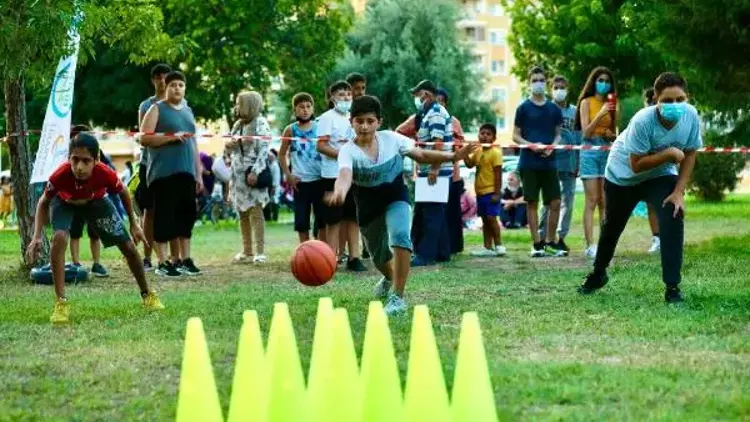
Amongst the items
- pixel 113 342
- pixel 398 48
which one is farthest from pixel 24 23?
pixel 398 48

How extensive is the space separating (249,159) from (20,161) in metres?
2.55

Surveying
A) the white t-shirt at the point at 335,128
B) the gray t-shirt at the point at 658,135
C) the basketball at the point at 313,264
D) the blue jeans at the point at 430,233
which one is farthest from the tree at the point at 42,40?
the gray t-shirt at the point at 658,135

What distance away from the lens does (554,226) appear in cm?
1819

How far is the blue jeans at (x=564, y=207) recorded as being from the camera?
61.4 ft

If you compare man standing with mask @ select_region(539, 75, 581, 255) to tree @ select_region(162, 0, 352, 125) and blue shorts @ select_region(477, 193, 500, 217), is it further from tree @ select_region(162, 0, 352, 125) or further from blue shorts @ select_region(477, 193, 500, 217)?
tree @ select_region(162, 0, 352, 125)

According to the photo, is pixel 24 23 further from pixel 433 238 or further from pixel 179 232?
pixel 433 238

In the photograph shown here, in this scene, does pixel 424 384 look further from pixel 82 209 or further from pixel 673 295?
pixel 82 209

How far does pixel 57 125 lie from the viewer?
52.4 feet

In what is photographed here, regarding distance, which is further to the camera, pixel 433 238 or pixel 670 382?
pixel 433 238

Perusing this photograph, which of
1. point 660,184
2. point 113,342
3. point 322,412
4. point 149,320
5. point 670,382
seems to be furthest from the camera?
point 660,184

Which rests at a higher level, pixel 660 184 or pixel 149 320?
pixel 660 184

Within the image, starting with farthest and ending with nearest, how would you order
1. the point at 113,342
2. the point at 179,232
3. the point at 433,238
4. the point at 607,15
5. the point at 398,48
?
the point at 398,48
the point at 607,15
the point at 433,238
the point at 179,232
the point at 113,342

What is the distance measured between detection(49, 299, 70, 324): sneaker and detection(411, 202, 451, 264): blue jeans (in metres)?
6.14

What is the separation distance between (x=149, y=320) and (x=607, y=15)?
3990cm
